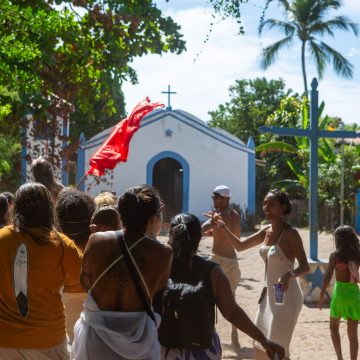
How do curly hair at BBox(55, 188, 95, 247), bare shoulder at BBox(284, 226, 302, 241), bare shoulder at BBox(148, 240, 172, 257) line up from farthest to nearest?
bare shoulder at BBox(284, 226, 302, 241) < curly hair at BBox(55, 188, 95, 247) < bare shoulder at BBox(148, 240, 172, 257)

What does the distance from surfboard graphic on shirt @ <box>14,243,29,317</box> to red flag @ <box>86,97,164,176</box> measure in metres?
5.60

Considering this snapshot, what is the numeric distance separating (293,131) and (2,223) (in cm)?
520

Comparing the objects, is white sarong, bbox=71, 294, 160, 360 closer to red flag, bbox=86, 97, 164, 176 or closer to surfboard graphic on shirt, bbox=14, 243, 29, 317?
surfboard graphic on shirt, bbox=14, 243, 29, 317

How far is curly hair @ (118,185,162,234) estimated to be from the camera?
3.21 meters

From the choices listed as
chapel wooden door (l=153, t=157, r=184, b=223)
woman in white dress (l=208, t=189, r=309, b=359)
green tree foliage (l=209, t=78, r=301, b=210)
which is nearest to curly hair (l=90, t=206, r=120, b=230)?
woman in white dress (l=208, t=189, r=309, b=359)

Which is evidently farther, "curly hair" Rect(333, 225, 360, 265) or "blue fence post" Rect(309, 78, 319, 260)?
"blue fence post" Rect(309, 78, 319, 260)

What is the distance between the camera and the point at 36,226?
11.8ft

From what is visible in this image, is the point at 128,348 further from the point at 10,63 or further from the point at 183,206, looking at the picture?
the point at 183,206

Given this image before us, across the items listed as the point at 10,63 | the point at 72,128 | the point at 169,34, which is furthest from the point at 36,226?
the point at 72,128

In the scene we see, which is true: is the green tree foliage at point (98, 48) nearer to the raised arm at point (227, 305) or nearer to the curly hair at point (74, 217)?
the curly hair at point (74, 217)

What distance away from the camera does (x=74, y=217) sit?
4336mm

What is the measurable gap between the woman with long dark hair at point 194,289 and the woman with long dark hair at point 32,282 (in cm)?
52

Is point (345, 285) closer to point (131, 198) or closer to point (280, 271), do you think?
point (280, 271)

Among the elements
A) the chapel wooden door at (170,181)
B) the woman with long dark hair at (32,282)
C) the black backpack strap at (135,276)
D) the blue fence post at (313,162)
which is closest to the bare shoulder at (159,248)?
the black backpack strap at (135,276)
